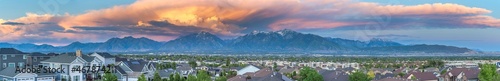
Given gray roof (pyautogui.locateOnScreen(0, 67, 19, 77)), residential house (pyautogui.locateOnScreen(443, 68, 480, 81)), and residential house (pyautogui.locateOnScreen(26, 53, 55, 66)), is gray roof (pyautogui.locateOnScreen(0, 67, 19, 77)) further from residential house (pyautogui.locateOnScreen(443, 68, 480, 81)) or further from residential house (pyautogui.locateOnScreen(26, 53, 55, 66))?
residential house (pyautogui.locateOnScreen(443, 68, 480, 81))

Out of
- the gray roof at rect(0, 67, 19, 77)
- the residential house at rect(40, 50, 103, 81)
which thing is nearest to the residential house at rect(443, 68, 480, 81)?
the residential house at rect(40, 50, 103, 81)

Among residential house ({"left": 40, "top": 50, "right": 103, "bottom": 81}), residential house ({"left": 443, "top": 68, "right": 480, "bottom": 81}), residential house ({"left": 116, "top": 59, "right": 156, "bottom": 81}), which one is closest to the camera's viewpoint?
residential house ({"left": 40, "top": 50, "right": 103, "bottom": 81})

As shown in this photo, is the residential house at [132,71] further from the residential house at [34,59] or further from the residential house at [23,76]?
the residential house at [34,59]

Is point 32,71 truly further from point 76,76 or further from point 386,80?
point 386,80

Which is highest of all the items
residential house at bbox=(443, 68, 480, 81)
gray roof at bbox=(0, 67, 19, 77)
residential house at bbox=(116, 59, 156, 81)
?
gray roof at bbox=(0, 67, 19, 77)

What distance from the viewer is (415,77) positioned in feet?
176

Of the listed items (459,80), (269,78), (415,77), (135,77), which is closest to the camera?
(269,78)

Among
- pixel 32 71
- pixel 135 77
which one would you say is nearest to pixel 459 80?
pixel 135 77

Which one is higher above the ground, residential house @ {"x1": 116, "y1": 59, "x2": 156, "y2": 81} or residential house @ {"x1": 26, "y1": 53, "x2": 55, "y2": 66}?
residential house @ {"x1": 26, "y1": 53, "x2": 55, "y2": 66}

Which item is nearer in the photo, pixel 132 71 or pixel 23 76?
pixel 23 76

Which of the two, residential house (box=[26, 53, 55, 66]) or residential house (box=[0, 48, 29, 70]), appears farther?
residential house (box=[26, 53, 55, 66])

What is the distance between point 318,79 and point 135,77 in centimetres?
1661

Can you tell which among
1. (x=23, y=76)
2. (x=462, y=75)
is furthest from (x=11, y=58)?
(x=462, y=75)

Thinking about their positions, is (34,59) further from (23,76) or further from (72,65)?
(23,76)
